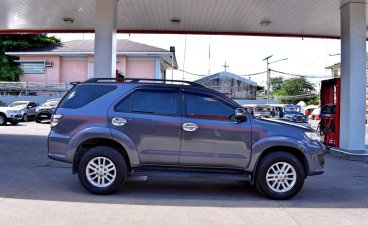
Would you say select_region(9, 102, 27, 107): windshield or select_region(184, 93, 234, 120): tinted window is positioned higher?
select_region(9, 102, 27, 107): windshield

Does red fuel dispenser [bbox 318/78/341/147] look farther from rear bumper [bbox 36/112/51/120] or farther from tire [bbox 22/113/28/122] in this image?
tire [bbox 22/113/28/122]

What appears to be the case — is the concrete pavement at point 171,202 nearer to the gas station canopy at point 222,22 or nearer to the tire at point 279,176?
the tire at point 279,176

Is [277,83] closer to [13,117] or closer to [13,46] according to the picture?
[13,46]

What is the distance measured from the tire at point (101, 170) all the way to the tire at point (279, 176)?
2.32 m

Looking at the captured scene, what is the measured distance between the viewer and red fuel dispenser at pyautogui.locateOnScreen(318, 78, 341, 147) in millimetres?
13662

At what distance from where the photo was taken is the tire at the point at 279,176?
272 inches

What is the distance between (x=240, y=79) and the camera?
45688mm

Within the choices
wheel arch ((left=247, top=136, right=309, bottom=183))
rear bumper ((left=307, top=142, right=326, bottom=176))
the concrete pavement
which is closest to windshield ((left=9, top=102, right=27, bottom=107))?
the concrete pavement

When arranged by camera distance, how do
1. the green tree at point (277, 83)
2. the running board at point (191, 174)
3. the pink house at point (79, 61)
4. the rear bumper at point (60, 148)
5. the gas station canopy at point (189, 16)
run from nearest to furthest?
the running board at point (191, 174) < the rear bumper at point (60, 148) < the gas station canopy at point (189, 16) < the pink house at point (79, 61) < the green tree at point (277, 83)

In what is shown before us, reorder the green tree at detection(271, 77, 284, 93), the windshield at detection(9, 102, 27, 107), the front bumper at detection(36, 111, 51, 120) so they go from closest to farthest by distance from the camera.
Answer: the front bumper at detection(36, 111, 51, 120) < the windshield at detection(9, 102, 27, 107) < the green tree at detection(271, 77, 284, 93)

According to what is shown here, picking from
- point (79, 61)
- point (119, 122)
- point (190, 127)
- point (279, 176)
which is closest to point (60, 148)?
point (119, 122)

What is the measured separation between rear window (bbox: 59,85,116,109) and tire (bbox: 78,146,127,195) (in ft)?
2.84

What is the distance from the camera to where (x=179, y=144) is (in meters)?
6.86

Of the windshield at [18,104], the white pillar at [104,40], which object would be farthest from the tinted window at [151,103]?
the windshield at [18,104]
